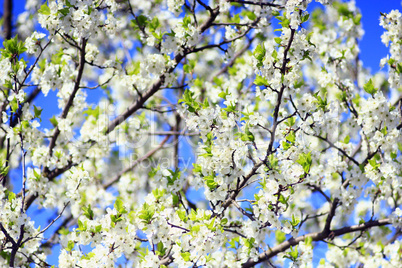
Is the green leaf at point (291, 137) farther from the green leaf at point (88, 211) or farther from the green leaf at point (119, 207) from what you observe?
the green leaf at point (88, 211)

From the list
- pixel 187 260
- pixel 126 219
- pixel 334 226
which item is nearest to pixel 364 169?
pixel 187 260

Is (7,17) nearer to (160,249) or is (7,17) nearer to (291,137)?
(160,249)

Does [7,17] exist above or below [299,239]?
above

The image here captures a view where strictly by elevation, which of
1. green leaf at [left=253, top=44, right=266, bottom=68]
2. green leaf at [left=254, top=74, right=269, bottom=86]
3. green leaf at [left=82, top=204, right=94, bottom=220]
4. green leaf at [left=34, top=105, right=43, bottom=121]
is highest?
green leaf at [left=34, top=105, right=43, bottom=121]

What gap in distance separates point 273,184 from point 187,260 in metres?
1.01

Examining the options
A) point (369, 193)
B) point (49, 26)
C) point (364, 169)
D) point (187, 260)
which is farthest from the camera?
point (369, 193)

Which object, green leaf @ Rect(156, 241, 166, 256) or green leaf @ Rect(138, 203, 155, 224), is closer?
green leaf @ Rect(138, 203, 155, 224)

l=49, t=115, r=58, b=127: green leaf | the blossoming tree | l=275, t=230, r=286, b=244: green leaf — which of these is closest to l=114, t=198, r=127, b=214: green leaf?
the blossoming tree

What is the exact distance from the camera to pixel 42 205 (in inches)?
177

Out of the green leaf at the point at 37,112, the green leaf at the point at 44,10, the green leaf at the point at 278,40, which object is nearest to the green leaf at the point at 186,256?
the green leaf at the point at 278,40

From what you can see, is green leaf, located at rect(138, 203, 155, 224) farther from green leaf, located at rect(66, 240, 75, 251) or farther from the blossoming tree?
green leaf, located at rect(66, 240, 75, 251)

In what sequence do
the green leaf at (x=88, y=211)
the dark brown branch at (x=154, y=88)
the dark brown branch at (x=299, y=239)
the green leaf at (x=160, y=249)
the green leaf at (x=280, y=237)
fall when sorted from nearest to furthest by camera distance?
the green leaf at (x=160, y=249)
the green leaf at (x=88, y=211)
the dark brown branch at (x=299, y=239)
the green leaf at (x=280, y=237)
the dark brown branch at (x=154, y=88)

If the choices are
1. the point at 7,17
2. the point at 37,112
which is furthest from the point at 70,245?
the point at 7,17

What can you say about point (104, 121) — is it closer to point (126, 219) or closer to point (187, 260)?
point (126, 219)
